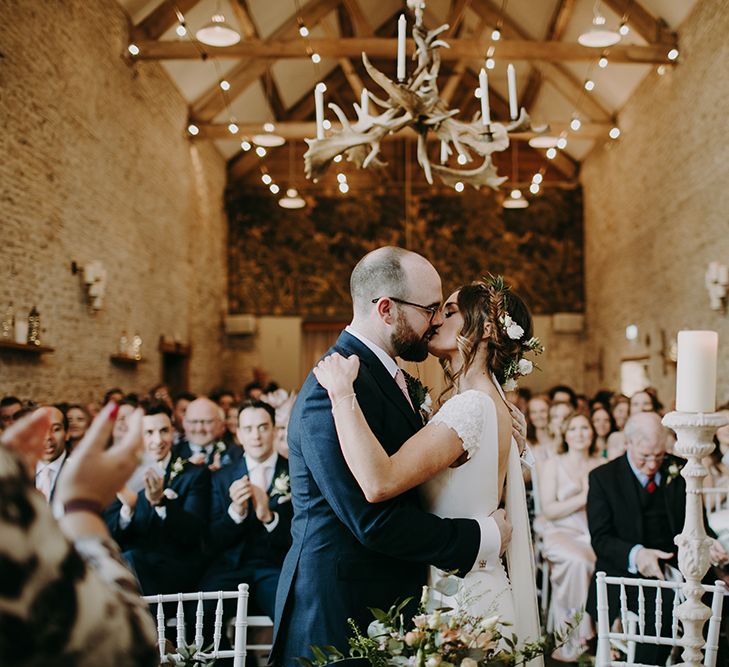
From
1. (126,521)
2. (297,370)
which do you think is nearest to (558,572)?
(126,521)

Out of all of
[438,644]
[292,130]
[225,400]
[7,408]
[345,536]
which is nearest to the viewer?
[438,644]

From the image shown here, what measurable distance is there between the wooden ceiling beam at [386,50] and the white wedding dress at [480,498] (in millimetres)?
9378

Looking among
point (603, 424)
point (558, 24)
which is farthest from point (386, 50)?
point (603, 424)

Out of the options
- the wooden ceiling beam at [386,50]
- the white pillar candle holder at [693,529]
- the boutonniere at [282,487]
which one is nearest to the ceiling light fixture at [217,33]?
the wooden ceiling beam at [386,50]

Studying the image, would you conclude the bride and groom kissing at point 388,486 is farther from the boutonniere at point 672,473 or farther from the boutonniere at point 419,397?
the boutonniere at point 672,473

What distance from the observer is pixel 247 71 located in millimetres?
12867

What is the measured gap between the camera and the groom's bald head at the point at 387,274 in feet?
6.86

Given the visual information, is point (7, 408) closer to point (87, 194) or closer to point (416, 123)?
point (87, 194)

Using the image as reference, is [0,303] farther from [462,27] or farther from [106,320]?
[462,27]

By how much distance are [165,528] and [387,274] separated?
2.64 metres

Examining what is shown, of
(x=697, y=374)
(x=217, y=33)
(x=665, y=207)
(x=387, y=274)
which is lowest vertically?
(x=697, y=374)

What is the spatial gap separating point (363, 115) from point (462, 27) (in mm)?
10370

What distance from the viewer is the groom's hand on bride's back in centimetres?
211

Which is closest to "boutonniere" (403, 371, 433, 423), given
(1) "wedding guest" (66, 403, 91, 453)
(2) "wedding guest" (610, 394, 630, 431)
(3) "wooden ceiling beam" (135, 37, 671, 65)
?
(1) "wedding guest" (66, 403, 91, 453)
